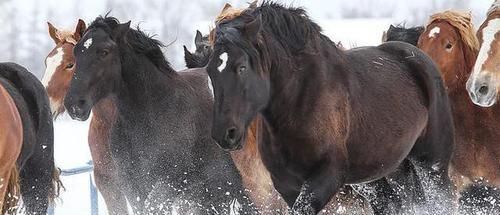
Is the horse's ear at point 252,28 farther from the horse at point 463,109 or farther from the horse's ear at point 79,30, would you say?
the horse's ear at point 79,30

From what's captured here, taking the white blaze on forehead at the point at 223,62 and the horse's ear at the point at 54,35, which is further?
the horse's ear at the point at 54,35

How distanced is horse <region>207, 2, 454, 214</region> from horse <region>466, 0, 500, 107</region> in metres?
0.48

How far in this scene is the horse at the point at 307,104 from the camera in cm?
473

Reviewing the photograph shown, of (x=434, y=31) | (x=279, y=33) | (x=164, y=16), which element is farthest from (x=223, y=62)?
(x=164, y=16)

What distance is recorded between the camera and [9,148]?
5887mm

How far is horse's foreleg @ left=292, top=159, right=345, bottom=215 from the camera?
4.96 m

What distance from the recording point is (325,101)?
17.1 ft

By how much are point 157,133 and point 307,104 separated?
5.82 feet

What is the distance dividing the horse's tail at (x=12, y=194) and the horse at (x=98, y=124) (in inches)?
28.5

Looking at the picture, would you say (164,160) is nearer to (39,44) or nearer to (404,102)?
(404,102)

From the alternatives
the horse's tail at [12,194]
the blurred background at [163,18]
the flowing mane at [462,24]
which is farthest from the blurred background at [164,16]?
the horse's tail at [12,194]

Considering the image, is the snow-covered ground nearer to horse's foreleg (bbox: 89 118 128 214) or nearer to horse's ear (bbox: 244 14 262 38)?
horse's foreleg (bbox: 89 118 128 214)

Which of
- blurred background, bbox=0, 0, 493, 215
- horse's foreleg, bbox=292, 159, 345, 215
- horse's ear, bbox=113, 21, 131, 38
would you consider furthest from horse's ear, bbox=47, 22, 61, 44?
blurred background, bbox=0, 0, 493, 215

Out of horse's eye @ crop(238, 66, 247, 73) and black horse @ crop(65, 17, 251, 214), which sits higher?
horse's eye @ crop(238, 66, 247, 73)
